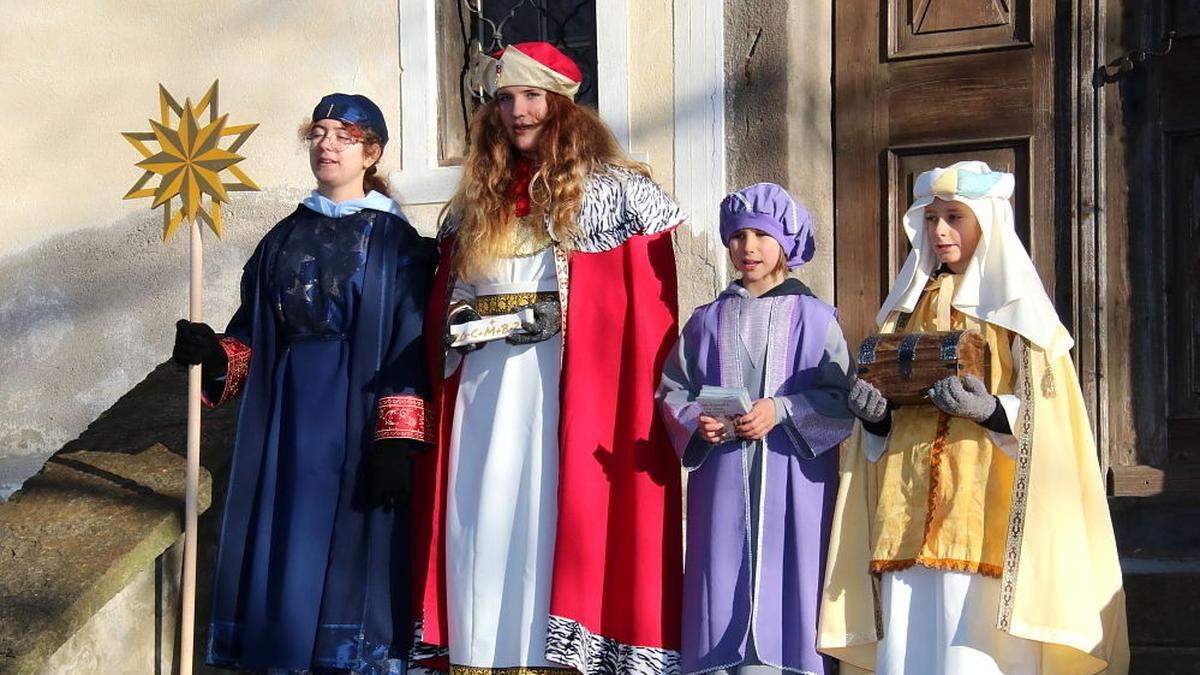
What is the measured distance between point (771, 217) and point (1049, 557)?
1.14 meters

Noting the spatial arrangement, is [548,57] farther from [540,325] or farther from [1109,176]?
[1109,176]

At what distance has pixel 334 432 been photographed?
5.06 metres

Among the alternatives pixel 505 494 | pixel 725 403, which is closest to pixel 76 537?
pixel 505 494

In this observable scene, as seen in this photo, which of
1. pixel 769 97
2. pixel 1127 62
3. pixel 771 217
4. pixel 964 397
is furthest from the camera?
pixel 769 97

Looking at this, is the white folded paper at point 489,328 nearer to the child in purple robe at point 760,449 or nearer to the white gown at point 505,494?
the white gown at point 505,494

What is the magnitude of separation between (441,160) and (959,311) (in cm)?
276

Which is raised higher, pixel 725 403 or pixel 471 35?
pixel 471 35

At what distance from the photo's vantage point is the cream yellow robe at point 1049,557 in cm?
454

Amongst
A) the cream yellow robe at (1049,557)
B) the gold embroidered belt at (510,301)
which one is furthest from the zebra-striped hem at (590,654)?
the gold embroidered belt at (510,301)

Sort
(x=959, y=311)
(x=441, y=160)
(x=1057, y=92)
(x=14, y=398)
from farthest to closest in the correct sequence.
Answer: (x=14, y=398)
(x=441, y=160)
(x=1057, y=92)
(x=959, y=311)

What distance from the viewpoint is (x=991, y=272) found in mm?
4758

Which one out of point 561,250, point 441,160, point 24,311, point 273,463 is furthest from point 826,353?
point 24,311

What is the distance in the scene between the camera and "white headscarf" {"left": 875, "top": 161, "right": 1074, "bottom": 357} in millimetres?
4660

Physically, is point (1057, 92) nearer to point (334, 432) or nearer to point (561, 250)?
point (561, 250)
